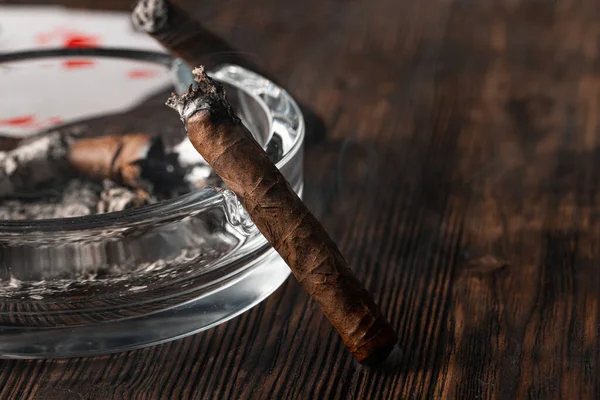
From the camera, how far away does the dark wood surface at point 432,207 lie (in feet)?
2.52

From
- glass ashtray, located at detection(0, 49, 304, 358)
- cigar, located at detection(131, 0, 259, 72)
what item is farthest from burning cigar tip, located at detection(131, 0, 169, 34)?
glass ashtray, located at detection(0, 49, 304, 358)

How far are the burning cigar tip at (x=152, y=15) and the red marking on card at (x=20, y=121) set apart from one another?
317 millimetres

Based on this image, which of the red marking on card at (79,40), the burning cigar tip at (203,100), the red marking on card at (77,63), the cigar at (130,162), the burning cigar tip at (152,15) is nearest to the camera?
the burning cigar tip at (203,100)

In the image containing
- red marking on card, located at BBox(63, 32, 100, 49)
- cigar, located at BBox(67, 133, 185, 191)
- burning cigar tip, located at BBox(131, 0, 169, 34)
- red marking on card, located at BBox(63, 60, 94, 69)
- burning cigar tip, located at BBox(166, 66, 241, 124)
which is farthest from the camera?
red marking on card, located at BBox(63, 32, 100, 49)

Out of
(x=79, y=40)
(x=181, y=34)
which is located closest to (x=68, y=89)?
(x=181, y=34)

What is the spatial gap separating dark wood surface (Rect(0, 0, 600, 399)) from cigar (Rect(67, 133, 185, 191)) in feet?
0.64

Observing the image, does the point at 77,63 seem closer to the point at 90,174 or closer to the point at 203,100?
the point at 90,174

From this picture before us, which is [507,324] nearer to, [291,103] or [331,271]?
[331,271]

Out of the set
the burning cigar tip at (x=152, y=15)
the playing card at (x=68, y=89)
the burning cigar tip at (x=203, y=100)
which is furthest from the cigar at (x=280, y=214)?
the playing card at (x=68, y=89)

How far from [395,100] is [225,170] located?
25.4 inches

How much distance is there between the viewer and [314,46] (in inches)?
58.9

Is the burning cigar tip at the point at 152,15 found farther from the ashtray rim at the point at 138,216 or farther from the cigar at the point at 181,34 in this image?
the ashtray rim at the point at 138,216

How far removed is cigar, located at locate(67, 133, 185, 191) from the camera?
1012 millimetres

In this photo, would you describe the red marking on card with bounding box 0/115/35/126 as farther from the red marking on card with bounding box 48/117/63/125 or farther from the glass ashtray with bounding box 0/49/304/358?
the glass ashtray with bounding box 0/49/304/358
